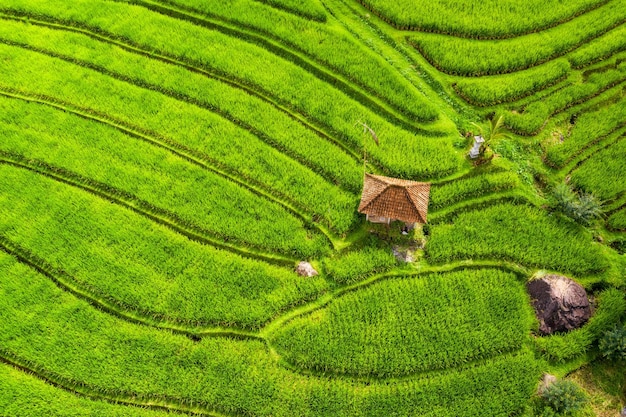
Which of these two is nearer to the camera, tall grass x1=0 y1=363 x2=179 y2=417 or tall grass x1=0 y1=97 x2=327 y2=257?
tall grass x1=0 y1=363 x2=179 y2=417

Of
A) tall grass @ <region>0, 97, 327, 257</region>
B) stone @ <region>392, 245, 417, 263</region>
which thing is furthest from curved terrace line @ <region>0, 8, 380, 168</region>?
stone @ <region>392, 245, 417, 263</region>

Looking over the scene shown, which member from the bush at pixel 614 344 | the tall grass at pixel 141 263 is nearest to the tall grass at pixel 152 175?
the tall grass at pixel 141 263

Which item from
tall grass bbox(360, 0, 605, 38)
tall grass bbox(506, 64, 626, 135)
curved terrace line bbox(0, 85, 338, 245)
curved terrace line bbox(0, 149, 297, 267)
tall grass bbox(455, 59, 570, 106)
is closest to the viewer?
curved terrace line bbox(0, 149, 297, 267)

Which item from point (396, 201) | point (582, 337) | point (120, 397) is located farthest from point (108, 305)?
point (582, 337)

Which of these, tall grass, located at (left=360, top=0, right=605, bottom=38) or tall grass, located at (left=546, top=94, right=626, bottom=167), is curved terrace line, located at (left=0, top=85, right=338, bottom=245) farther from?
tall grass, located at (left=360, top=0, right=605, bottom=38)

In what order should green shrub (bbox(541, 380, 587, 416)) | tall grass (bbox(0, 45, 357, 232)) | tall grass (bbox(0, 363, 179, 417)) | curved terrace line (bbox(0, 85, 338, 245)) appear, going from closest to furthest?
green shrub (bbox(541, 380, 587, 416))
tall grass (bbox(0, 363, 179, 417))
curved terrace line (bbox(0, 85, 338, 245))
tall grass (bbox(0, 45, 357, 232))

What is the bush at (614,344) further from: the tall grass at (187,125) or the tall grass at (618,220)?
the tall grass at (187,125)
